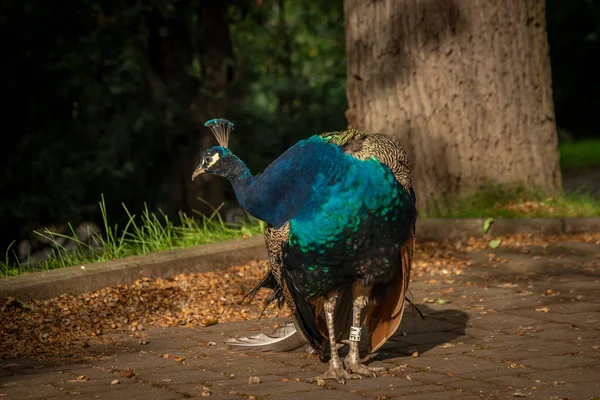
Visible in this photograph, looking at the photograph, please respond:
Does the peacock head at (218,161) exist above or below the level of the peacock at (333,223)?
above

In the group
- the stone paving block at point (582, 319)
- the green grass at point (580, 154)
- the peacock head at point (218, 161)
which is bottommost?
the green grass at point (580, 154)

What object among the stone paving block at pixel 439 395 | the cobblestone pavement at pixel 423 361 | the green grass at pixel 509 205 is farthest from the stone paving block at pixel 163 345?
the green grass at pixel 509 205

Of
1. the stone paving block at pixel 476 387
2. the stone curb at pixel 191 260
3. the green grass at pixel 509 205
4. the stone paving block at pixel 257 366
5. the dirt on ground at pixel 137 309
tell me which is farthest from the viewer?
the green grass at pixel 509 205

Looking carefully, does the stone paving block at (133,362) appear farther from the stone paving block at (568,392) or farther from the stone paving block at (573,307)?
the stone paving block at (573,307)

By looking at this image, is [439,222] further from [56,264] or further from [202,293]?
[56,264]

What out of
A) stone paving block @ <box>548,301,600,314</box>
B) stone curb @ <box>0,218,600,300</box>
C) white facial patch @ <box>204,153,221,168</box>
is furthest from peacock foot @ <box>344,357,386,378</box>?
stone curb @ <box>0,218,600,300</box>

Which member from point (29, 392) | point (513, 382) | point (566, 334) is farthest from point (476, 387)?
point (29, 392)

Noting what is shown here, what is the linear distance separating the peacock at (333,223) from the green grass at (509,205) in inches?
135

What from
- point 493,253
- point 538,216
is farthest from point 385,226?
point 538,216

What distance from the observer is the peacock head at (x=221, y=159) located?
5.04 m

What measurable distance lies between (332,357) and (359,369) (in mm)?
145

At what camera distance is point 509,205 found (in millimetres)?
8562

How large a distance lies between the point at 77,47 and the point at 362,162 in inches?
282

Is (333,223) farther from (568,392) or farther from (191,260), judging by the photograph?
(191,260)
